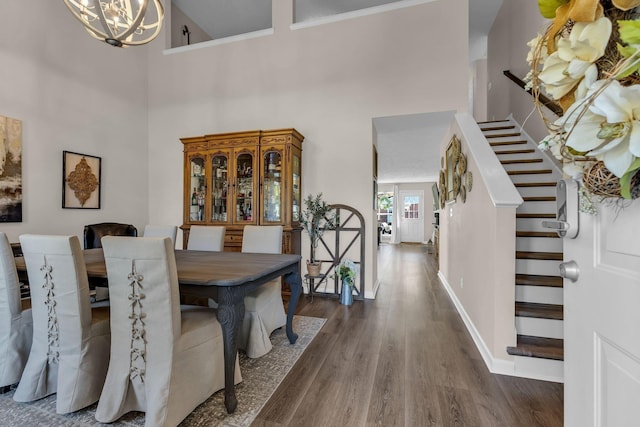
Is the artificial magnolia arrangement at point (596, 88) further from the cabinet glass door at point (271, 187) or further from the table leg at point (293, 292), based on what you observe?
the cabinet glass door at point (271, 187)

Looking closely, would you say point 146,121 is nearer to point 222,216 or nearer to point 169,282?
point 222,216

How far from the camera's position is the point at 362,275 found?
12.5 feet

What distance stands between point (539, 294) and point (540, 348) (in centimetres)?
49

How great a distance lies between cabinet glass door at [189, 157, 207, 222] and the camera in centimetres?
422

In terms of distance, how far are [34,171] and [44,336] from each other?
2692 millimetres

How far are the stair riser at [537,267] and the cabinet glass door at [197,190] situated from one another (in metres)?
3.86

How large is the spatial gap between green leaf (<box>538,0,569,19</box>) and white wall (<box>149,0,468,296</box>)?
3095 millimetres

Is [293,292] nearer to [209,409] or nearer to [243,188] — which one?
[209,409]

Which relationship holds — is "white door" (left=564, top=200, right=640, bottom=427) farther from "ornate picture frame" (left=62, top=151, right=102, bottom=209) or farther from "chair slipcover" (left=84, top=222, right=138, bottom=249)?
"ornate picture frame" (left=62, top=151, right=102, bottom=209)

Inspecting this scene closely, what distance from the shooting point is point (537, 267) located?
2.51m

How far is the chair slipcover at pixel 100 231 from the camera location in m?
3.68

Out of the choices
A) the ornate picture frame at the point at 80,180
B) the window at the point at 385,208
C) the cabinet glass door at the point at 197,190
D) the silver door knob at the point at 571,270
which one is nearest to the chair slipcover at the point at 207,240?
the cabinet glass door at the point at 197,190


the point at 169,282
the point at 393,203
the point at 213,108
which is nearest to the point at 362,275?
the point at 169,282

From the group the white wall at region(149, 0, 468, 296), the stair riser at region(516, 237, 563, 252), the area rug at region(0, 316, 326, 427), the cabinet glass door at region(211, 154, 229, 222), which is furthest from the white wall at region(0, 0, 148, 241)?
the stair riser at region(516, 237, 563, 252)
